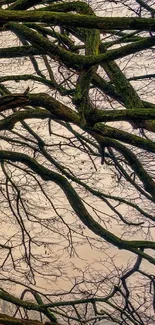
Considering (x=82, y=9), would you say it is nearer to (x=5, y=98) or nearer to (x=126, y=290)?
(x=5, y=98)

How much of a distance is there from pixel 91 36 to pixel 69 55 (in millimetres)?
775

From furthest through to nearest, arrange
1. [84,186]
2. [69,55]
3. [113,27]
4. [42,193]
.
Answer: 1. [42,193]
2. [84,186]
3. [69,55]
4. [113,27]

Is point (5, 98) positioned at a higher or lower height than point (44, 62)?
lower

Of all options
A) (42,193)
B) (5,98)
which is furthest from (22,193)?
(5,98)

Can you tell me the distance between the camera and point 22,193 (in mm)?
7660

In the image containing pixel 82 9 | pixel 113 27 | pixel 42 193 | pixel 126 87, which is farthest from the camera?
pixel 42 193

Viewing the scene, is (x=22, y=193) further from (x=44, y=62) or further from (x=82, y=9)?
(x=82, y=9)

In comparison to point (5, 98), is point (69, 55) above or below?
above

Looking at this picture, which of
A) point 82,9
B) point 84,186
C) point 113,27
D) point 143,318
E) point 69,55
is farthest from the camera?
point 84,186

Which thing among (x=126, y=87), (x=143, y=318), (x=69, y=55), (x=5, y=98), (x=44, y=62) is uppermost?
(x=44, y=62)

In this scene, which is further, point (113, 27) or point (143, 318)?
point (143, 318)

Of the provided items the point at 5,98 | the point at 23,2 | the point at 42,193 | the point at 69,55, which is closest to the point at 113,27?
the point at 69,55

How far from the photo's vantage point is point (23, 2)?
4.36 m

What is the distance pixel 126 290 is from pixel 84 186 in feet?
5.66
